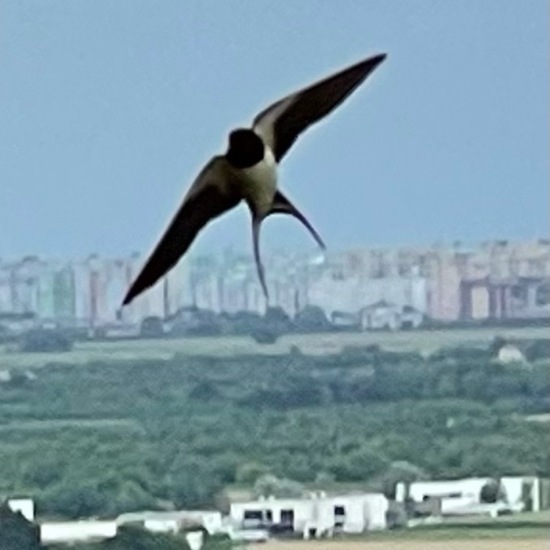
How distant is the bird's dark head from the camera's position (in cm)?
137

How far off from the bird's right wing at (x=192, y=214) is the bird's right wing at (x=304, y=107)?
52mm

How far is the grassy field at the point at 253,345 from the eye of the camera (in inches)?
54.6

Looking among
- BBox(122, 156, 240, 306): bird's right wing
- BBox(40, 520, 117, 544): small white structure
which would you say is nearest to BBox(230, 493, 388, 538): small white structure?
BBox(40, 520, 117, 544): small white structure

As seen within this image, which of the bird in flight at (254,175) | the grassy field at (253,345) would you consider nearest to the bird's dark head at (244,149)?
the bird in flight at (254,175)

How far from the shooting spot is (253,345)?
1398 millimetres

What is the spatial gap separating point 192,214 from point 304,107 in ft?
0.48

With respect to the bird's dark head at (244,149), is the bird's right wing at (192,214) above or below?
below

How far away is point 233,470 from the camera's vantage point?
54.7 inches

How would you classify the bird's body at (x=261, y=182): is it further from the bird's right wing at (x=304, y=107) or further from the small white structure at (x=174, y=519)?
the small white structure at (x=174, y=519)

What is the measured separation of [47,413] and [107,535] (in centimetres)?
13

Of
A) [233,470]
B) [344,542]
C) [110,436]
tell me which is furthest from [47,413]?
[344,542]

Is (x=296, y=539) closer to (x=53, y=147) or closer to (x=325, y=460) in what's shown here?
(x=325, y=460)

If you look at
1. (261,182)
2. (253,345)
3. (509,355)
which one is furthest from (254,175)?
(509,355)

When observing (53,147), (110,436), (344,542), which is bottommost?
(344,542)
